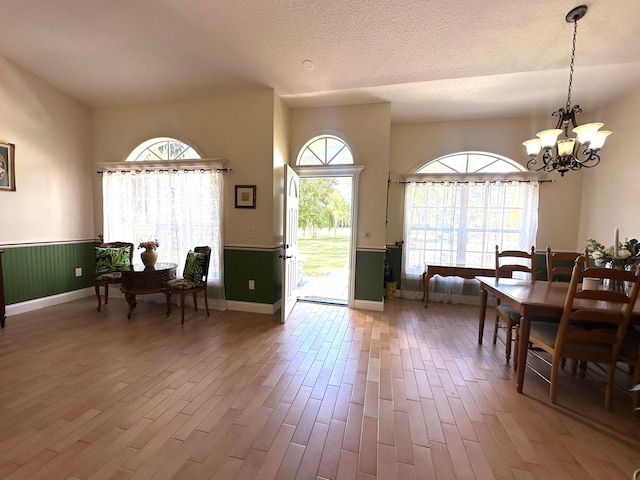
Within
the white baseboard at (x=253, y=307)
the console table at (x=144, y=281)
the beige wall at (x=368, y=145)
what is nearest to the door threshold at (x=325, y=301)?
the white baseboard at (x=253, y=307)

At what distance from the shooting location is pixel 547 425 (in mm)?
1757

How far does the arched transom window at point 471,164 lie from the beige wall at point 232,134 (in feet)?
8.27

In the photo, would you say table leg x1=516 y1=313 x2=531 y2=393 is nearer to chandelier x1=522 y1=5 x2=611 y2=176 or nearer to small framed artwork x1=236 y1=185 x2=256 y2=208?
chandelier x1=522 y1=5 x2=611 y2=176

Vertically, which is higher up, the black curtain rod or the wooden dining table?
the black curtain rod

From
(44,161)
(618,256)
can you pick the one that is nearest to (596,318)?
(618,256)

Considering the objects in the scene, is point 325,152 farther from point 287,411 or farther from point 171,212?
point 287,411

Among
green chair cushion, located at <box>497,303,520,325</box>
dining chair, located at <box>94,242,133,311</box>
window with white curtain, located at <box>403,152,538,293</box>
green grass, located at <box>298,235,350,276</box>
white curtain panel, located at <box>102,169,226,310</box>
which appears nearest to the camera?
green chair cushion, located at <box>497,303,520,325</box>

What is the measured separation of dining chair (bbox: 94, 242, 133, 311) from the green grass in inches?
152

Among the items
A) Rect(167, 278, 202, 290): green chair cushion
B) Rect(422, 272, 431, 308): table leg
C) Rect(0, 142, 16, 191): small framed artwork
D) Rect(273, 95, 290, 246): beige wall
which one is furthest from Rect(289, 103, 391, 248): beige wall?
Rect(0, 142, 16, 191): small framed artwork

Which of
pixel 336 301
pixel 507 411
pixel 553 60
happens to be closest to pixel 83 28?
pixel 336 301

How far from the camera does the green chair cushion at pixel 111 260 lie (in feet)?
12.2

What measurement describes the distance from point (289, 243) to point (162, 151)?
2.45 m

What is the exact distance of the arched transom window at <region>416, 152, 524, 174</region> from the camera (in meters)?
4.24

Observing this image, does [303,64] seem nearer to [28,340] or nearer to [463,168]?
[463,168]
